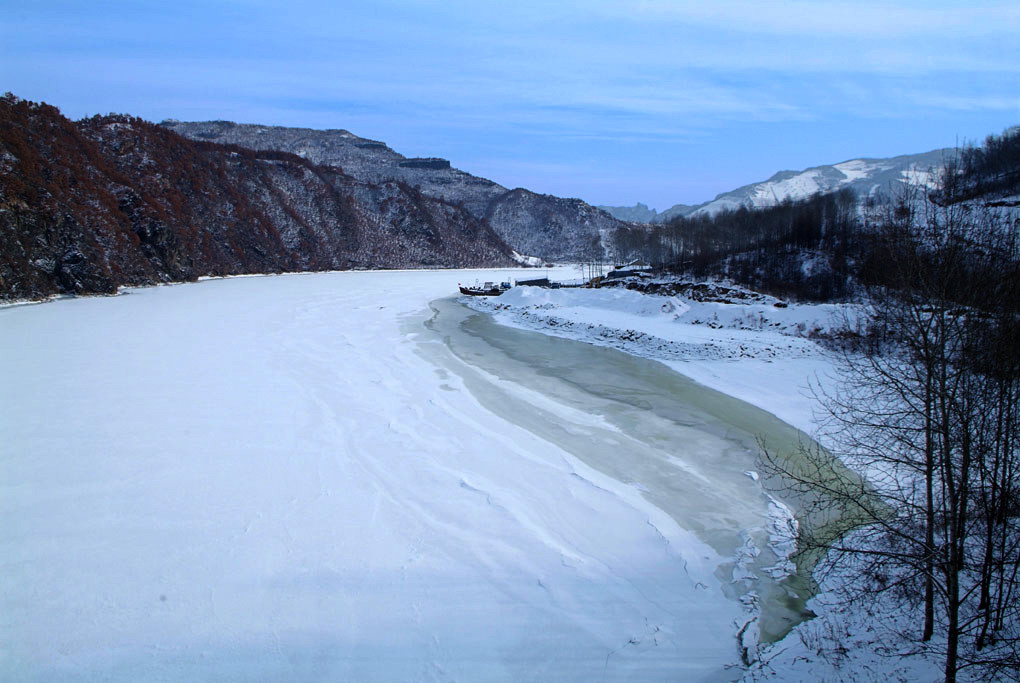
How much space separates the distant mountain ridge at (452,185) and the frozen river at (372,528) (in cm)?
11837

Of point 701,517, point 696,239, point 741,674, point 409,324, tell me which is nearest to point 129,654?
point 741,674

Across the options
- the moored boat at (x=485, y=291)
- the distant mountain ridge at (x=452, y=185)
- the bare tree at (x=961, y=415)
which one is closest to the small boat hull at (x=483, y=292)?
the moored boat at (x=485, y=291)

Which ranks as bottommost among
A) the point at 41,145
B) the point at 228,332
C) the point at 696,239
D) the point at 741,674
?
the point at 741,674

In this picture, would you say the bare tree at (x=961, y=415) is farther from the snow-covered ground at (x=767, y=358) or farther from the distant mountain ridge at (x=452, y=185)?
the distant mountain ridge at (x=452, y=185)

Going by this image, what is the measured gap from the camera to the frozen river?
17.9 ft

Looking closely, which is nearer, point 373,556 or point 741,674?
point 741,674

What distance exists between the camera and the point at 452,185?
171000 mm

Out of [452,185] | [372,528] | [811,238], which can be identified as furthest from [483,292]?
[452,185]

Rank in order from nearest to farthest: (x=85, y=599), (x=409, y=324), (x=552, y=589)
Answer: (x=85, y=599)
(x=552, y=589)
(x=409, y=324)

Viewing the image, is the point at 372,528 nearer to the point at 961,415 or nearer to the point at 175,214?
the point at 961,415

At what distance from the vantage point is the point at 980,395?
5211mm

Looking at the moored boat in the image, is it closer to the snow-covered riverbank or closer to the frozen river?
the snow-covered riverbank

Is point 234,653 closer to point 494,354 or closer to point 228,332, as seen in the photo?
point 494,354

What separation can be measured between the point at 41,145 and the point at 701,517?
180 feet
